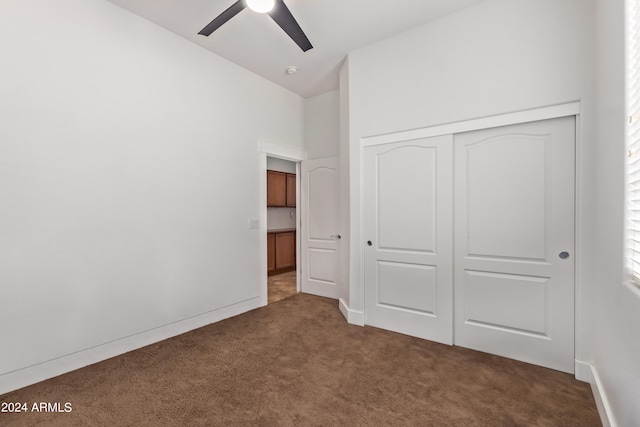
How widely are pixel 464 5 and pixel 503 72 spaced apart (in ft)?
2.38

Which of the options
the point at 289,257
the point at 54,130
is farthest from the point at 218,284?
the point at 289,257

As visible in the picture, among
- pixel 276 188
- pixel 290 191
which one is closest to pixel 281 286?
pixel 276 188

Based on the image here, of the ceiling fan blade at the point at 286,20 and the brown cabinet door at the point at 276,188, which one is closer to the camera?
the ceiling fan blade at the point at 286,20

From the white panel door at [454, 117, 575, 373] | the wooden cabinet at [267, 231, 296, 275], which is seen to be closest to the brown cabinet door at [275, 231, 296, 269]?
the wooden cabinet at [267, 231, 296, 275]

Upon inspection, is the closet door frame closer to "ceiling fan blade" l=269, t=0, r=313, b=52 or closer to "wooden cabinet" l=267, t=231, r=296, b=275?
"ceiling fan blade" l=269, t=0, r=313, b=52

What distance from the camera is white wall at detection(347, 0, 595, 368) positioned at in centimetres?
206

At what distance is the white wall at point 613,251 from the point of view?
128 centimetres

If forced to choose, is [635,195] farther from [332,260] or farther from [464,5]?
[332,260]

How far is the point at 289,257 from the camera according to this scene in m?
5.91

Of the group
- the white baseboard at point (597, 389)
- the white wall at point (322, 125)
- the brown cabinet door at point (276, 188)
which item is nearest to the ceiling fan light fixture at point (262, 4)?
the white wall at point (322, 125)

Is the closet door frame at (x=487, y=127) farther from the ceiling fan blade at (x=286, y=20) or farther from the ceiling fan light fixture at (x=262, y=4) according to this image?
the ceiling fan light fixture at (x=262, y=4)

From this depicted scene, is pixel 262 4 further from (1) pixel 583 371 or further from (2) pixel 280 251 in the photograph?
(2) pixel 280 251

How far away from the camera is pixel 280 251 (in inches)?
224

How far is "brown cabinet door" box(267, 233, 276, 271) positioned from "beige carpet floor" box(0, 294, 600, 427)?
8.88 feet
